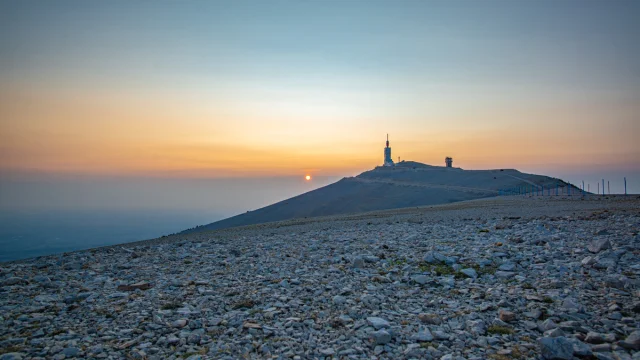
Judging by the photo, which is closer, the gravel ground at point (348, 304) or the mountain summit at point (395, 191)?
the gravel ground at point (348, 304)

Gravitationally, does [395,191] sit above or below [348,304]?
above

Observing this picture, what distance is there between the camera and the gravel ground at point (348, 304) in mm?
6668

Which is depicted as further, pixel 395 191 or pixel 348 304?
pixel 395 191

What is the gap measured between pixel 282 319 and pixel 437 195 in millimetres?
70340

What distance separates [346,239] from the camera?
1805 centimetres

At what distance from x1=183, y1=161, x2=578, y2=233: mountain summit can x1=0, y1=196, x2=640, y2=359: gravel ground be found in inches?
1842

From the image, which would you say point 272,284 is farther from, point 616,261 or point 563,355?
point 616,261

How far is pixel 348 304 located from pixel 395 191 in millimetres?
76881

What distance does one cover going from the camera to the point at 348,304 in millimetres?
8664

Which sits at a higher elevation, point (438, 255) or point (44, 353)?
point (438, 255)

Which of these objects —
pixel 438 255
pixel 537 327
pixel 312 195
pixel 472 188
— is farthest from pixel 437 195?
pixel 537 327

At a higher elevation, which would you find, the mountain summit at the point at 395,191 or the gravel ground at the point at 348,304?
the mountain summit at the point at 395,191

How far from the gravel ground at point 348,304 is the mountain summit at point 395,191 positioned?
46793 millimetres

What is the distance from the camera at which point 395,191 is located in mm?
83938
